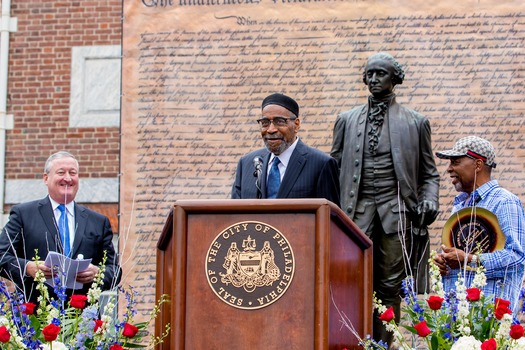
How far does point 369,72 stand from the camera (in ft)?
22.3

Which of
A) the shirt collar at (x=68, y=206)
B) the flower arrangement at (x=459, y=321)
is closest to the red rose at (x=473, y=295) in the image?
the flower arrangement at (x=459, y=321)

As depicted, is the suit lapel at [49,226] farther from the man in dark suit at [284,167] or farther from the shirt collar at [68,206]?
the man in dark suit at [284,167]

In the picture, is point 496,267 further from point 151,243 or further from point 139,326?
point 151,243

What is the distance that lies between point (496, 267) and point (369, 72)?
75.6 inches

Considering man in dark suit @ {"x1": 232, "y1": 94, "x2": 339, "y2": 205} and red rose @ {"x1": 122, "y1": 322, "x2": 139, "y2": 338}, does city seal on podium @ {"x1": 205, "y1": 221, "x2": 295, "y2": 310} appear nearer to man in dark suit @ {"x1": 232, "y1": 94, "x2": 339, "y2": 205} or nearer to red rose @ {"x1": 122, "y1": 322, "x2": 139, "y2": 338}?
red rose @ {"x1": 122, "y1": 322, "x2": 139, "y2": 338}

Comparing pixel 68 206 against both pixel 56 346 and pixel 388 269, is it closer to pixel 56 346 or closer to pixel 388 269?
pixel 388 269

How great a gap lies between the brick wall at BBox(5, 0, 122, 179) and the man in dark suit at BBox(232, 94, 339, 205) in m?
5.80

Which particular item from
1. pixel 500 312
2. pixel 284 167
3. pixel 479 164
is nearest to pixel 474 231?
pixel 479 164

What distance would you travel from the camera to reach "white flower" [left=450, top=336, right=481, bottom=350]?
161 inches

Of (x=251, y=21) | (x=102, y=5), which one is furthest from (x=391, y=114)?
(x=102, y=5)

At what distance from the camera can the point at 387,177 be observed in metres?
6.69

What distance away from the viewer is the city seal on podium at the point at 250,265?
4.09m

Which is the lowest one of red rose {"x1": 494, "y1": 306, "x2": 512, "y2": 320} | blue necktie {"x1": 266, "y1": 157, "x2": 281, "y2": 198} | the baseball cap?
red rose {"x1": 494, "y1": 306, "x2": 512, "y2": 320}

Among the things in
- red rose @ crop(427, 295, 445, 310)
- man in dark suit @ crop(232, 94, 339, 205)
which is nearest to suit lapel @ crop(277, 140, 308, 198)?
man in dark suit @ crop(232, 94, 339, 205)
